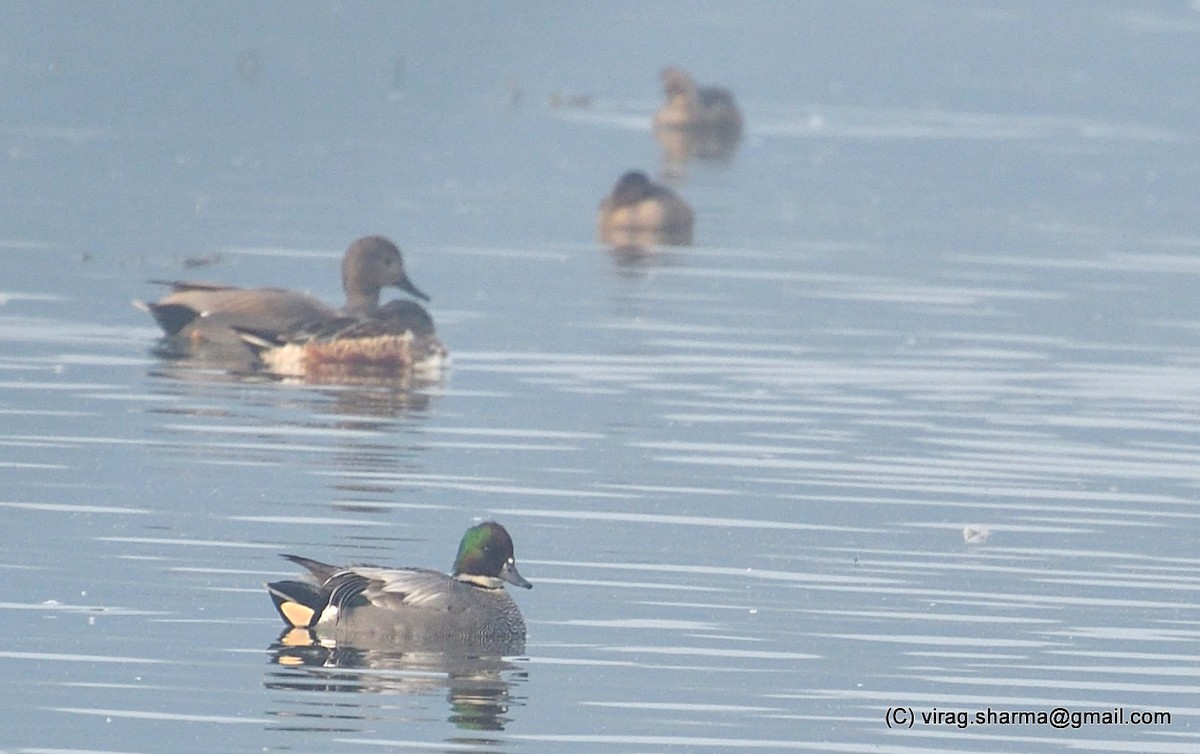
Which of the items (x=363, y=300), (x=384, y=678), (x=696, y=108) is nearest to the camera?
(x=384, y=678)

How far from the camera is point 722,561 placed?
1407 cm

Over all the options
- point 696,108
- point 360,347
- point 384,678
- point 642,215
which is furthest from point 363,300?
point 696,108

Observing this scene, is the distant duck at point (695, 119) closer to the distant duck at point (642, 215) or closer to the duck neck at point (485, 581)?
the distant duck at point (642, 215)

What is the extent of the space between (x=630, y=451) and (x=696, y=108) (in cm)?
3131

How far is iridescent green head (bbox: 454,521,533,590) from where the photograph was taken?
483 inches

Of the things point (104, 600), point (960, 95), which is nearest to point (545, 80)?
point (960, 95)

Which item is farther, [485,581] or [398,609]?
[485,581]

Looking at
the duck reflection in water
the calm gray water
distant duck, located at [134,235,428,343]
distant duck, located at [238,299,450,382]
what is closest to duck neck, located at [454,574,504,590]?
the calm gray water

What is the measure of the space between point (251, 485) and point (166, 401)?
3.26 m

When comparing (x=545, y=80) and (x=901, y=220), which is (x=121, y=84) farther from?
(x=901, y=220)

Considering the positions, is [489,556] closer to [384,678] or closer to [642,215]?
[384,678]

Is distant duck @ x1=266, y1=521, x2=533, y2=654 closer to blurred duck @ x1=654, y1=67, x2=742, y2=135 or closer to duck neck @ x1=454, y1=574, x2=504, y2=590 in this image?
duck neck @ x1=454, y1=574, x2=504, y2=590

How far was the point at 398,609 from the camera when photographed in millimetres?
11961

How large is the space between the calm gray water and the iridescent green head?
29cm
